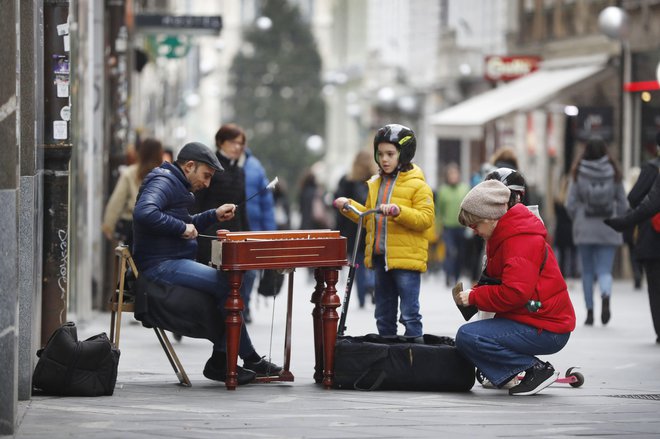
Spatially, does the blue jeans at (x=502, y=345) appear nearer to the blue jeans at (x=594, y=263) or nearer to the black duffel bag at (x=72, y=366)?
the black duffel bag at (x=72, y=366)

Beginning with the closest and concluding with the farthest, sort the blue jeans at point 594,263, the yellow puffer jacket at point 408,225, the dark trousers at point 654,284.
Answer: the yellow puffer jacket at point 408,225, the dark trousers at point 654,284, the blue jeans at point 594,263

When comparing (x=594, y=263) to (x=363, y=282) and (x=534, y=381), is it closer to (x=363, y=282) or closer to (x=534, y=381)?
(x=363, y=282)

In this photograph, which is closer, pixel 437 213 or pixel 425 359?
pixel 425 359

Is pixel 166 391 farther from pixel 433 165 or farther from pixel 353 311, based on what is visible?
pixel 433 165

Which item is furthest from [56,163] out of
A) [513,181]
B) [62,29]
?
[513,181]

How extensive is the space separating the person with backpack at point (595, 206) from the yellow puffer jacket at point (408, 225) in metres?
5.36

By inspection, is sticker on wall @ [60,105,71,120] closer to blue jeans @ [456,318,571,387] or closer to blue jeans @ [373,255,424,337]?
blue jeans @ [373,255,424,337]

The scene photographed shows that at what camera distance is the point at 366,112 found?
71062mm

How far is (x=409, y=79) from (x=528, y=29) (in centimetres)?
1824

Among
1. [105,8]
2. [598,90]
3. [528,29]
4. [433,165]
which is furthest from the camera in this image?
[433,165]

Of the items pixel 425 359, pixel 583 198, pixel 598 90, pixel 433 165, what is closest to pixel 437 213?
pixel 598 90

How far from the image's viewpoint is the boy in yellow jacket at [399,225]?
1207cm

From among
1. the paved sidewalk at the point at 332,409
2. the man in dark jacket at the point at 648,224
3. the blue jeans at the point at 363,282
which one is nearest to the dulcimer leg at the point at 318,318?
the paved sidewalk at the point at 332,409

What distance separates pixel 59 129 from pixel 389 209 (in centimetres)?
225
